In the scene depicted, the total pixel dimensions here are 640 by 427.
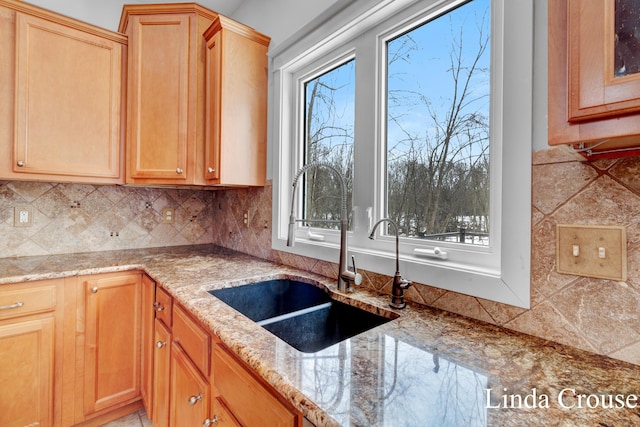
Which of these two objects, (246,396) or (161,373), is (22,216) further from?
(246,396)

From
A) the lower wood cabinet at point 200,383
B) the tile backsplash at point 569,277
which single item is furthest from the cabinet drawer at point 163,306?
the tile backsplash at point 569,277

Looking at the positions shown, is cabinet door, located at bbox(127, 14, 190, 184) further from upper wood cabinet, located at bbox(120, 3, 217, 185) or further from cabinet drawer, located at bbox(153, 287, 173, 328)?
cabinet drawer, located at bbox(153, 287, 173, 328)

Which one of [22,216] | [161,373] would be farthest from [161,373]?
[22,216]

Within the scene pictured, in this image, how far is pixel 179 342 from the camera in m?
1.31

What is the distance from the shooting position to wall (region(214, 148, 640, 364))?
73 centimetres

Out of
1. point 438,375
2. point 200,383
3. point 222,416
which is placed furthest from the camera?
point 200,383

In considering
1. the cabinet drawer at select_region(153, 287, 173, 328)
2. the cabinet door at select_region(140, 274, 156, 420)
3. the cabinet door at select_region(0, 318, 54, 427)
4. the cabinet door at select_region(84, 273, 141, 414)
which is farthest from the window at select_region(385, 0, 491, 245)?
the cabinet door at select_region(0, 318, 54, 427)

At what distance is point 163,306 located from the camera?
1.50 meters

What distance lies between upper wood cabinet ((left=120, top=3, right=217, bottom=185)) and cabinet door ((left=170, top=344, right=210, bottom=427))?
3.57 ft

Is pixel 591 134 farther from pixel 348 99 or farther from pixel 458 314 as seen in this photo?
pixel 348 99

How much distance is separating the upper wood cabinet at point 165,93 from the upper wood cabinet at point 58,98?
4.7 inches

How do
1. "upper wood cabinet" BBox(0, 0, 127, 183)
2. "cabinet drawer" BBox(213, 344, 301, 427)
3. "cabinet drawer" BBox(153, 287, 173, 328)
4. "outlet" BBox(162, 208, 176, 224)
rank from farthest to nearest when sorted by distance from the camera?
"outlet" BBox(162, 208, 176, 224), "upper wood cabinet" BBox(0, 0, 127, 183), "cabinet drawer" BBox(153, 287, 173, 328), "cabinet drawer" BBox(213, 344, 301, 427)

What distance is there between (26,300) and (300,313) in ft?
4.55

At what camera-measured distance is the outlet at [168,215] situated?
2.47 meters
